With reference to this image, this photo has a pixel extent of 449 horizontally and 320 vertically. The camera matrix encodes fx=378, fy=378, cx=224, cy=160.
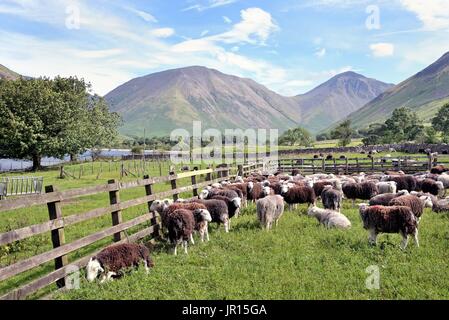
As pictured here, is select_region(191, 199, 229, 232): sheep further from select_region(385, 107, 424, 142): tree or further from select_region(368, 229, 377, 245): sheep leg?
select_region(385, 107, 424, 142): tree

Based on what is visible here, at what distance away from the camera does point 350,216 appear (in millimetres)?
12930

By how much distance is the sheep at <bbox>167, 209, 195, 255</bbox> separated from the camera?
29.2 feet

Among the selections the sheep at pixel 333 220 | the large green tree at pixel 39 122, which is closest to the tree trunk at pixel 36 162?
the large green tree at pixel 39 122

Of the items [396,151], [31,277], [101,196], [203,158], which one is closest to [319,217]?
[31,277]

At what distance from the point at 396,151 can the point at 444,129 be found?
3877 cm

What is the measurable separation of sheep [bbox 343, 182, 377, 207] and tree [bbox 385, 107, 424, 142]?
85.1m

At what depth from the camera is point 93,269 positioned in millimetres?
6848

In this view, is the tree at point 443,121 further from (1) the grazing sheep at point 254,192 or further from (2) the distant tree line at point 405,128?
(1) the grazing sheep at point 254,192

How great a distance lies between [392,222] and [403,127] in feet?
330

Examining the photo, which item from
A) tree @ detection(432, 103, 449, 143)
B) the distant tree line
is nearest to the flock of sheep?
the distant tree line

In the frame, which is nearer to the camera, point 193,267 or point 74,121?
point 193,267

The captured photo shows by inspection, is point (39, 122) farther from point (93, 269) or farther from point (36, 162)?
A: point (93, 269)

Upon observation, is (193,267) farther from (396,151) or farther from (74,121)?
(396,151)

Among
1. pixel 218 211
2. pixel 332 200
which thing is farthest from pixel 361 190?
pixel 218 211
